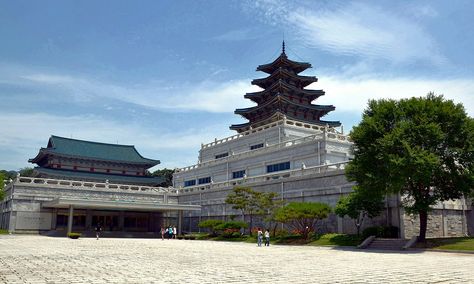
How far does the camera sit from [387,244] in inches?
1304

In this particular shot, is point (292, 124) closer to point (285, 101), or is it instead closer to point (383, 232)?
point (285, 101)

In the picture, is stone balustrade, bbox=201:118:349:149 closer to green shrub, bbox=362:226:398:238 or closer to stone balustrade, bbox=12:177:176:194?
stone balustrade, bbox=12:177:176:194

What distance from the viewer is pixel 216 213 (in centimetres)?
5816

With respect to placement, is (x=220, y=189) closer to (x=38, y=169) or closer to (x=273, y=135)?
(x=273, y=135)

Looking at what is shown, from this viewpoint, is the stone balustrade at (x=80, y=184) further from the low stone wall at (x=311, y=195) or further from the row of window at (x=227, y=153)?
the low stone wall at (x=311, y=195)

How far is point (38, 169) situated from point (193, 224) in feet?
97.7

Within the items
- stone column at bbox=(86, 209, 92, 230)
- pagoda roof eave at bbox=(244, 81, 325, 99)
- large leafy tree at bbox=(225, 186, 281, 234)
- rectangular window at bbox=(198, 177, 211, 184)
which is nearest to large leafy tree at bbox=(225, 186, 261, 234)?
large leafy tree at bbox=(225, 186, 281, 234)

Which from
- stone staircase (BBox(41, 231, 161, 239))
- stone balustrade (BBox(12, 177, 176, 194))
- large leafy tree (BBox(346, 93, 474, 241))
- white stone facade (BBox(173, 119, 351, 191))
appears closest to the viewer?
large leafy tree (BBox(346, 93, 474, 241))

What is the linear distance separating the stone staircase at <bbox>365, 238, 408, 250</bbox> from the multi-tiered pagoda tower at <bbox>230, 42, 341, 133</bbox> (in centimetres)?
3597

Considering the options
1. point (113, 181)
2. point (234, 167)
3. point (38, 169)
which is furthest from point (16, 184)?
point (234, 167)

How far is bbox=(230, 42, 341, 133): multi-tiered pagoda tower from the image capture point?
7100 centimetres

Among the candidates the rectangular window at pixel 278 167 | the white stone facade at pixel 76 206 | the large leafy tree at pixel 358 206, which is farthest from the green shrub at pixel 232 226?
the large leafy tree at pixel 358 206

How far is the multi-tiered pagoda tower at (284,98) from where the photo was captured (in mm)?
71000

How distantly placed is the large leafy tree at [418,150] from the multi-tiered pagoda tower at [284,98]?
115 feet
